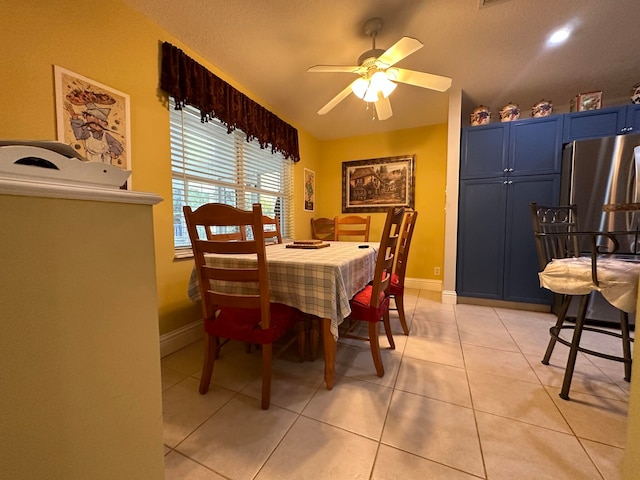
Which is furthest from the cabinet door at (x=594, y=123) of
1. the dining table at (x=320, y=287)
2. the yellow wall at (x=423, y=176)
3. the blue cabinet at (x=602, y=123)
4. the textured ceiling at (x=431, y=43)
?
the dining table at (x=320, y=287)

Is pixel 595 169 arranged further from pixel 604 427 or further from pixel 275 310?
pixel 275 310

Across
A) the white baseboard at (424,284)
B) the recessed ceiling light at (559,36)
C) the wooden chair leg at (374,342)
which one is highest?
the recessed ceiling light at (559,36)

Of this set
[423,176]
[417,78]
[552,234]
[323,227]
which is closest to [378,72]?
[417,78]

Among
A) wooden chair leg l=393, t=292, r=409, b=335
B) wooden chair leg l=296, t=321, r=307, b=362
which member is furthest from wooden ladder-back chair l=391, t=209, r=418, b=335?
wooden chair leg l=296, t=321, r=307, b=362

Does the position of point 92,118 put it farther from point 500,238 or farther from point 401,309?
point 500,238

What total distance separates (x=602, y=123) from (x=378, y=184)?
2.27 m

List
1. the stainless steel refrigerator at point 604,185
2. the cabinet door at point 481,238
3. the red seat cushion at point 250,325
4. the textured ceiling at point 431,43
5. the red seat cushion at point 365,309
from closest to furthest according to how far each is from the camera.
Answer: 1. the red seat cushion at point 250,325
2. the red seat cushion at point 365,309
3. the textured ceiling at point 431,43
4. the stainless steel refrigerator at point 604,185
5. the cabinet door at point 481,238

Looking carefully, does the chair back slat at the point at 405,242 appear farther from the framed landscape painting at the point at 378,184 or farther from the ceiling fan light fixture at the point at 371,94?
the framed landscape painting at the point at 378,184

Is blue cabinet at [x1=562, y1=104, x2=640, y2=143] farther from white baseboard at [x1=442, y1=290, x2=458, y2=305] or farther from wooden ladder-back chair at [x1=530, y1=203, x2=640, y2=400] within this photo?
white baseboard at [x1=442, y1=290, x2=458, y2=305]

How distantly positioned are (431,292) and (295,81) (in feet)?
10.1

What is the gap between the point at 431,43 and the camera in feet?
6.36

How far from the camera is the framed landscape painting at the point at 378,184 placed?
11.7 ft

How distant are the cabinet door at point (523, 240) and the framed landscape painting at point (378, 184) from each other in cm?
120

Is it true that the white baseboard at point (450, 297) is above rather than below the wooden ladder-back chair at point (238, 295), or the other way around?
below
